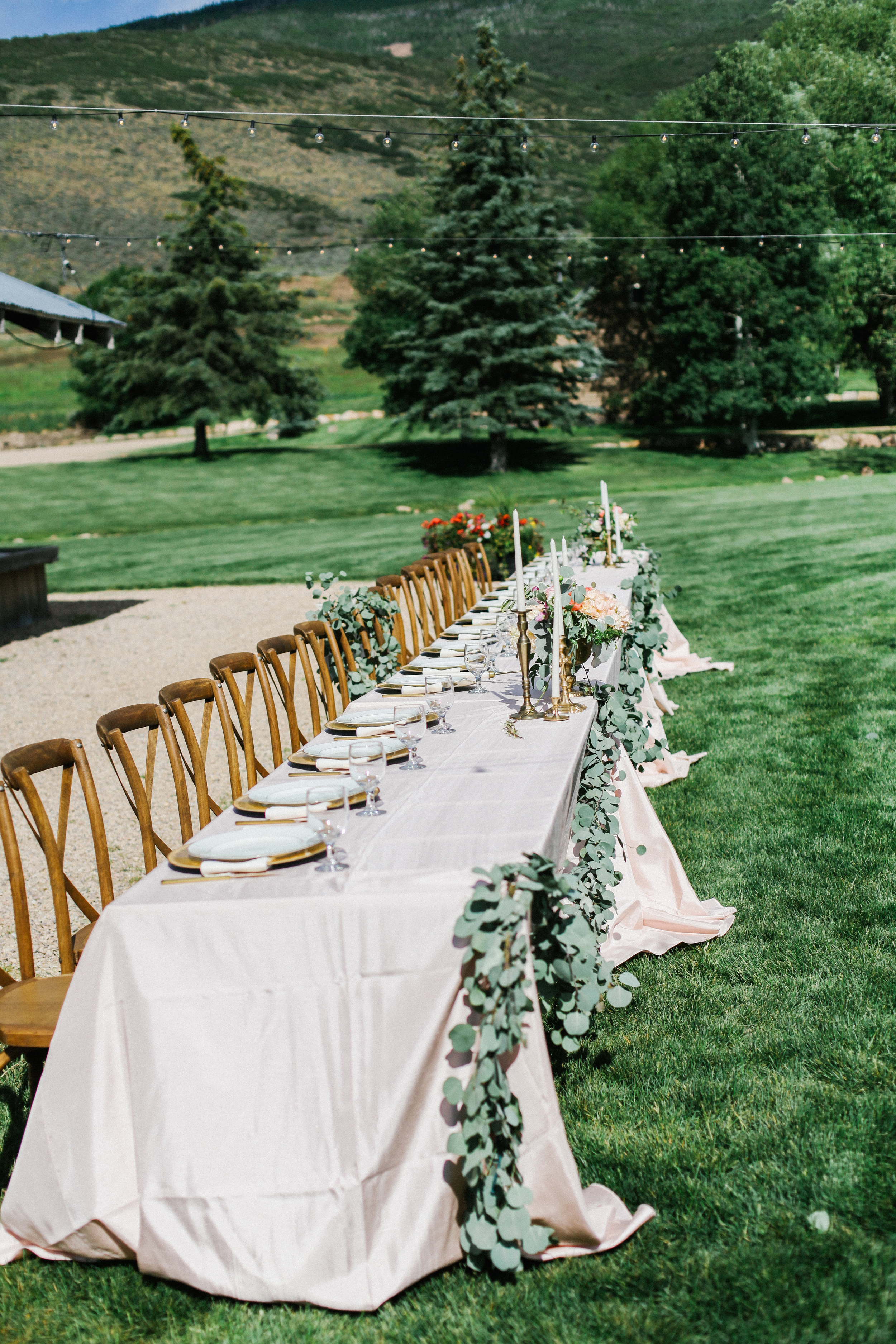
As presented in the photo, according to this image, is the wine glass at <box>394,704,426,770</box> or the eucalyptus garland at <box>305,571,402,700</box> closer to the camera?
the wine glass at <box>394,704,426,770</box>

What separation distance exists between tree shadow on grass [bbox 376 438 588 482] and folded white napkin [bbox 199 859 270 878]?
96.3ft

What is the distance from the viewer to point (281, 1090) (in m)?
2.24

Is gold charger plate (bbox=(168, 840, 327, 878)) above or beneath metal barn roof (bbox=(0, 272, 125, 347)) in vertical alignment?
beneath

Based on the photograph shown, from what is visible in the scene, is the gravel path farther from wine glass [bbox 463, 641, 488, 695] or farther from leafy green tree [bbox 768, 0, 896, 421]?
leafy green tree [bbox 768, 0, 896, 421]

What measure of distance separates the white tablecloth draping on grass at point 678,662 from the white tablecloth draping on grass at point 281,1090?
19.5 feet

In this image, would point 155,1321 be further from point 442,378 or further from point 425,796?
point 442,378

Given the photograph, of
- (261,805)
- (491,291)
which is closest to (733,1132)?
(261,805)

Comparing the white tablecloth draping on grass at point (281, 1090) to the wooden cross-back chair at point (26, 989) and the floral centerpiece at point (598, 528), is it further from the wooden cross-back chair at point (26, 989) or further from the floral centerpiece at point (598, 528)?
the floral centerpiece at point (598, 528)

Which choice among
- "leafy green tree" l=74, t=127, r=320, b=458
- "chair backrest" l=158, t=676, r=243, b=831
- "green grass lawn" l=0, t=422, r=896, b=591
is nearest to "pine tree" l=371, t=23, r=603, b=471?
"green grass lawn" l=0, t=422, r=896, b=591

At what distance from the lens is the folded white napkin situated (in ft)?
7.88

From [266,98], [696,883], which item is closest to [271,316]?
[696,883]

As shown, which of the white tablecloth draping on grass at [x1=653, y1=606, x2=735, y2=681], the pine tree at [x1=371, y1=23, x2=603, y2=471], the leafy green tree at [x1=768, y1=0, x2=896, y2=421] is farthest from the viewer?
the pine tree at [x1=371, y1=23, x2=603, y2=471]

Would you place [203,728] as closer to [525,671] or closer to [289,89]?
[525,671]

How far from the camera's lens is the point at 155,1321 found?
231cm
